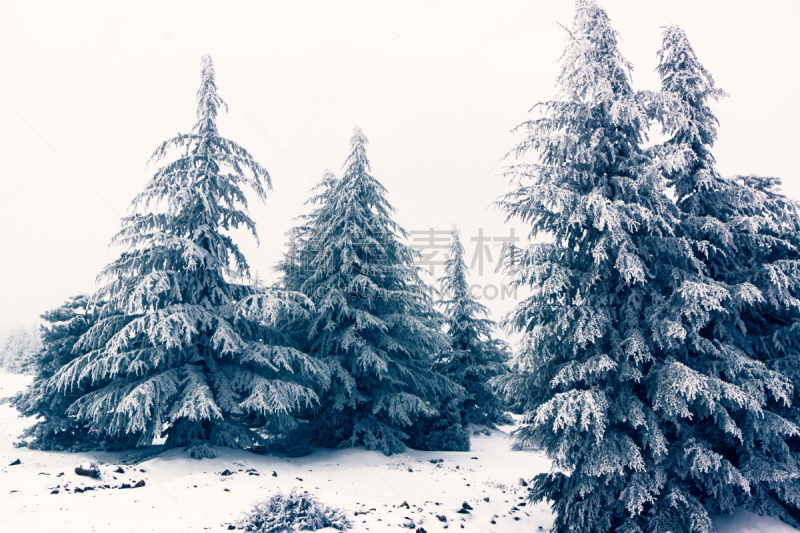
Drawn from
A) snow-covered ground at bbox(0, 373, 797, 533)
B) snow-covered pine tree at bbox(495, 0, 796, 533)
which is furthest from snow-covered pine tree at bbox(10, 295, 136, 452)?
snow-covered pine tree at bbox(495, 0, 796, 533)

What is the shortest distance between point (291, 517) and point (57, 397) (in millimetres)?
10361

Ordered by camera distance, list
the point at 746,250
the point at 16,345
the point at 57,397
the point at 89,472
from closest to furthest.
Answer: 1. the point at 89,472
2. the point at 746,250
3. the point at 57,397
4. the point at 16,345

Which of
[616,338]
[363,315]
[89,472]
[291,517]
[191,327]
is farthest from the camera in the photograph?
[363,315]

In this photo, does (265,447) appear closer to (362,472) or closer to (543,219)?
(362,472)

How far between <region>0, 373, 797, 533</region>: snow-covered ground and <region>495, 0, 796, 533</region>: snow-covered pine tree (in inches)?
64.9

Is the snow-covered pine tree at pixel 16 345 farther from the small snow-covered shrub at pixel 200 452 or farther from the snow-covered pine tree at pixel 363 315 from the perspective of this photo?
the small snow-covered shrub at pixel 200 452

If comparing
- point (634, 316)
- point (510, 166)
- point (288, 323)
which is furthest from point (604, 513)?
point (288, 323)

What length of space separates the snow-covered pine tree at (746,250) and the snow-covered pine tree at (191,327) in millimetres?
10386

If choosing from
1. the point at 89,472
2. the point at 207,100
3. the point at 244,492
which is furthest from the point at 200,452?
the point at 207,100

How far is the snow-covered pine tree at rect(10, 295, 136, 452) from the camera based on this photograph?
1324cm

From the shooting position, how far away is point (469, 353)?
23.7 m

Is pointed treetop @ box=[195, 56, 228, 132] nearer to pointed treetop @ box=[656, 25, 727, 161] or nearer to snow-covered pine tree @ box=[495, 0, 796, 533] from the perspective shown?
snow-covered pine tree @ box=[495, 0, 796, 533]

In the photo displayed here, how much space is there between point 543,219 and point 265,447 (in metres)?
11.5

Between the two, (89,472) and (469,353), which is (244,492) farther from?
(469,353)
